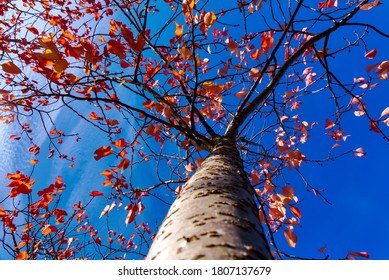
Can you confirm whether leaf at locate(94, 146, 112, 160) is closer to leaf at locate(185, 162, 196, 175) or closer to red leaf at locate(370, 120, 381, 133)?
leaf at locate(185, 162, 196, 175)

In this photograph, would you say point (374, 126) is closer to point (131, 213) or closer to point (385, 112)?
point (385, 112)

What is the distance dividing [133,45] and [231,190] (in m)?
1.34

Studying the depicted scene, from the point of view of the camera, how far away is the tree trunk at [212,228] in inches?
27.2

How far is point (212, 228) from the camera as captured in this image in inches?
30.9

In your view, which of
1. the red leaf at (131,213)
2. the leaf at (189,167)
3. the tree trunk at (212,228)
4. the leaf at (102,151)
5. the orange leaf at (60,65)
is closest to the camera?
the tree trunk at (212,228)

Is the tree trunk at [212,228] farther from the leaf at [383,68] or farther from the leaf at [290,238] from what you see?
the leaf at [383,68]

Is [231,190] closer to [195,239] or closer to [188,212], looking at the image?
[188,212]

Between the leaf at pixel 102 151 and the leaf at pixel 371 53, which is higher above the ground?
the leaf at pixel 371 53

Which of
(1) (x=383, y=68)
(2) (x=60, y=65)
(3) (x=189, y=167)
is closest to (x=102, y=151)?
(2) (x=60, y=65)

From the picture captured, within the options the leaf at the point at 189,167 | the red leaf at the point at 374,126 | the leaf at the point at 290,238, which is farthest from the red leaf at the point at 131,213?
the red leaf at the point at 374,126

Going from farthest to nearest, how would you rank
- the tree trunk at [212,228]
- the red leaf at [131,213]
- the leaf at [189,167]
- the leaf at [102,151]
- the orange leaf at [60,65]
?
the leaf at [189,167]
the red leaf at [131,213]
the leaf at [102,151]
the orange leaf at [60,65]
the tree trunk at [212,228]

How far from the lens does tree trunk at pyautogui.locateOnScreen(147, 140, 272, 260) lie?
2.27 ft

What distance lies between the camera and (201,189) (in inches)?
45.6
